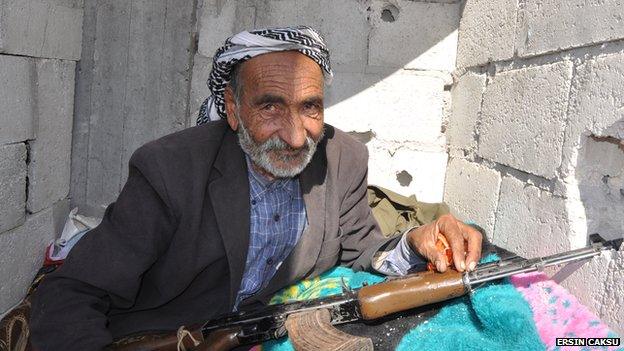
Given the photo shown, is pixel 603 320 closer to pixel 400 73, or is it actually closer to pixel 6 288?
pixel 400 73

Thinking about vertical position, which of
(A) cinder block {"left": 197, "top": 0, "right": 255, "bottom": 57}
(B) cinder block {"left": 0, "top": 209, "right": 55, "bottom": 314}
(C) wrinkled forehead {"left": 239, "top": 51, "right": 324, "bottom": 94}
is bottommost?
(B) cinder block {"left": 0, "top": 209, "right": 55, "bottom": 314}

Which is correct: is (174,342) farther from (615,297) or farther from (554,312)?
(615,297)

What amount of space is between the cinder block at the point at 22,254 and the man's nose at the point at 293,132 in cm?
170

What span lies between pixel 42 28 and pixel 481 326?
8.78ft

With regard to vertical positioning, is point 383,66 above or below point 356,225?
above

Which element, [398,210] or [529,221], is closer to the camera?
[529,221]

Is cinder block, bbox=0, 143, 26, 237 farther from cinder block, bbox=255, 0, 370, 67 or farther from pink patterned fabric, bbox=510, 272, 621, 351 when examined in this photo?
pink patterned fabric, bbox=510, 272, 621, 351

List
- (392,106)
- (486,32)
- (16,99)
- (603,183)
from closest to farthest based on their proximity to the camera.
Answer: (603,183), (16,99), (486,32), (392,106)

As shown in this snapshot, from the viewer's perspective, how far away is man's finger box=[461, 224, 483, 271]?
1.82 metres

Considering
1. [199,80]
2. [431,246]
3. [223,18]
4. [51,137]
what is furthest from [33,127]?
[431,246]

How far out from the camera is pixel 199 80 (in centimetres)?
346

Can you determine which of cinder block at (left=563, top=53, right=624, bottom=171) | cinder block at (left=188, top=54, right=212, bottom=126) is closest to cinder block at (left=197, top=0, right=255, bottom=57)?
cinder block at (left=188, top=54, right=212, bottom=126)

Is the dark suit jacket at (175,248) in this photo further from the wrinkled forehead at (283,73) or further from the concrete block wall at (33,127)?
the concrete block wall at (33,127)

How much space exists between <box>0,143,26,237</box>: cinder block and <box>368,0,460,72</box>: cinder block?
2.15m
